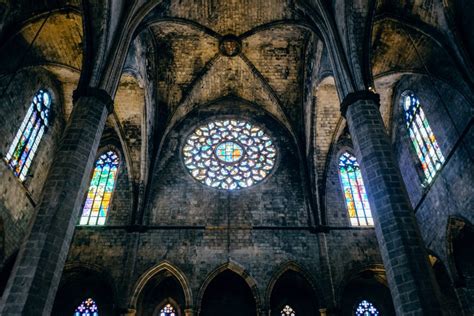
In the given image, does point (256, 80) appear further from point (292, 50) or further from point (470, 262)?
point (470, 262)

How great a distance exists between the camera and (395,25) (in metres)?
12.7

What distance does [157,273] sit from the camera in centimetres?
1344

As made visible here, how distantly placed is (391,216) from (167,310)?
891 centimetres

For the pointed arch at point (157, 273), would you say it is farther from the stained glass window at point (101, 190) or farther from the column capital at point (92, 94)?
the column capital at point (92, 94)

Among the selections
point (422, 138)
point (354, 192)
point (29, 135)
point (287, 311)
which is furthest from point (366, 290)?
point (29, 135)

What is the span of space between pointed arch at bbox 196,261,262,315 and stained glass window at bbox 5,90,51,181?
653 centimetres

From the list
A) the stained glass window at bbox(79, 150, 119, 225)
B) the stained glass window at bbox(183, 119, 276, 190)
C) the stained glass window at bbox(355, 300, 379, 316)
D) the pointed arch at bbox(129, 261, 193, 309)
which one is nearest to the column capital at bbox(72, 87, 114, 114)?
the pointed arch at bbox(129, 261, 193, 309)

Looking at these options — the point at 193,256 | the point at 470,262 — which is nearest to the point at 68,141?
the point at 193,256

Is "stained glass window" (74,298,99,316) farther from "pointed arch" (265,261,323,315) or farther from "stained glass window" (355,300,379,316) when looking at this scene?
"stained glass window" (355,300,379,316)

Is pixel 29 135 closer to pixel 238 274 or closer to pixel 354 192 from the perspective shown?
pixel 238 274

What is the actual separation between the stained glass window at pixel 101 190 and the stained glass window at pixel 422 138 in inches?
430

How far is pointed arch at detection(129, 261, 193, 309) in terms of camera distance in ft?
41.9

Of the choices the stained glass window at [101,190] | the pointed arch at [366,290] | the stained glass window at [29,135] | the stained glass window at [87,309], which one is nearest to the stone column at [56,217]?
the stained glass window at [29,135]

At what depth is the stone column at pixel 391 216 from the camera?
6.64 m
